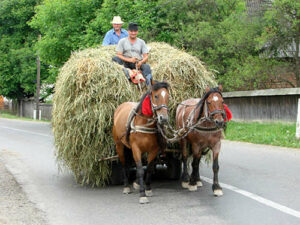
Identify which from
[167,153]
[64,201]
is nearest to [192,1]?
[167,153]

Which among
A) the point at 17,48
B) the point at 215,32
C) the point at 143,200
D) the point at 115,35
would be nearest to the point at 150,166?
the point at 143,200

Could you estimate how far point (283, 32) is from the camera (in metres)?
16.6

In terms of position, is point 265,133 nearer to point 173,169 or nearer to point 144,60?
point 173,169

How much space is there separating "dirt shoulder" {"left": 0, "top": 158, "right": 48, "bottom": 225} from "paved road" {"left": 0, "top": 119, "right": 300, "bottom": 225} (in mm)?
146

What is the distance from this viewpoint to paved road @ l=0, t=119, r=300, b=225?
5688mm

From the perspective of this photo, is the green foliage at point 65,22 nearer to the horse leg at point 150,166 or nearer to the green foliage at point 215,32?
the green foliage at point 215,32

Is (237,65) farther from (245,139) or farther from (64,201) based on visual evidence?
(64,201)

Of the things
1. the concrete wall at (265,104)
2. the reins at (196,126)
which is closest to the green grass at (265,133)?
the concrete wall at (265,104)

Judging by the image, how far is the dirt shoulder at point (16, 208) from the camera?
5816 millimetres

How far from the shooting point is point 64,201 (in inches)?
275

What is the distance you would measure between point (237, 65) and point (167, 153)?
432 inches

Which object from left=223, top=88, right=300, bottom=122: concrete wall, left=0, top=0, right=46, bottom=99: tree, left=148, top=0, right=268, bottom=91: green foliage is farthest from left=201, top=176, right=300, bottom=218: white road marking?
left=0, top=0, right=46, bottom=99: tree

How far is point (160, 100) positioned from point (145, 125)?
599mm

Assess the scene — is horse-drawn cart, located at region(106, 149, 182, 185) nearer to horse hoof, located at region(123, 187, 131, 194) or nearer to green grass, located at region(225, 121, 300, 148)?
horse hoof, located at region(123, 187, 131, 194)
